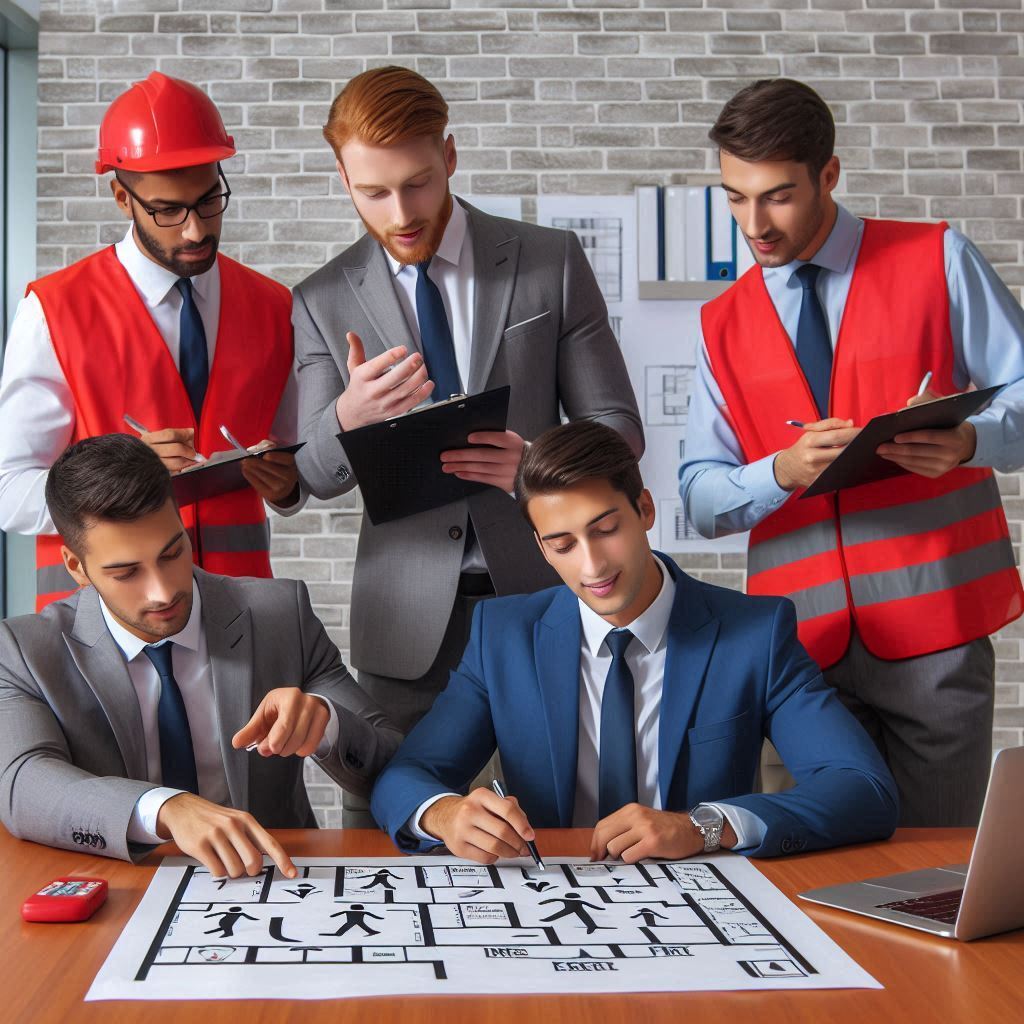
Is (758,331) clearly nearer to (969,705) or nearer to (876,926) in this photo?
(969,705)

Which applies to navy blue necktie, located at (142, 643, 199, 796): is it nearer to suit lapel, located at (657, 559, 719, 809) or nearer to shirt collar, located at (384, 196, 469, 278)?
suit lapel, located at (657, 559, 719, 809)

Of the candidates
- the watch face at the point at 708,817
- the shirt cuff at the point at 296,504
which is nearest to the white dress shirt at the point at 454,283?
the shirt cuff at the point at 296,504

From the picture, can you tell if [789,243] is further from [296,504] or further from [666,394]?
[666,394]

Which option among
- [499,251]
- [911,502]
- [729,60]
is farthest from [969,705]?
[729,60]

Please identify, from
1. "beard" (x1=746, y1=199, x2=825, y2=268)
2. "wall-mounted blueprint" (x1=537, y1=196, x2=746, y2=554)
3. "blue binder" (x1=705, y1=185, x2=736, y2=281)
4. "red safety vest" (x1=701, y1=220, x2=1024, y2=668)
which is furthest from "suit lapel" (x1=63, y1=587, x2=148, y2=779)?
"blue binder" (x1=705, y1=185, x2=736, y2=281)

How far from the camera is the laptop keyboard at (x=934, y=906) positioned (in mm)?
1277

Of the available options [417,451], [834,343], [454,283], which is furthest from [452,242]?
[834,343]

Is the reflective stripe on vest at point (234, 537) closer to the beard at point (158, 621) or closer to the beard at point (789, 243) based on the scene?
the beard at point (158, 621)

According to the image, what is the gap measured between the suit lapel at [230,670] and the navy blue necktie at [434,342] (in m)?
0.54

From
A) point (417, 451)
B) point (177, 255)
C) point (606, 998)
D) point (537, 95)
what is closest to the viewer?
point (606, 998)

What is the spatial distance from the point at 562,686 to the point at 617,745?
125 millimetres

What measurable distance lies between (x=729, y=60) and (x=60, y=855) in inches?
138

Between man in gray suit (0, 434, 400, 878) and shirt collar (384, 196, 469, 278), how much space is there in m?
0.59

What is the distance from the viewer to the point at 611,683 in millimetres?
1856
